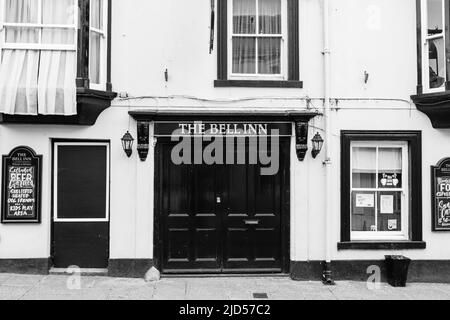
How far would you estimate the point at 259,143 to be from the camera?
8828 millimetres

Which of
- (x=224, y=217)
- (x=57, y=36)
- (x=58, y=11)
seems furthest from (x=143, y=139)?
(x=58, y=11)

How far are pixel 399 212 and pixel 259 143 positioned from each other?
315cm

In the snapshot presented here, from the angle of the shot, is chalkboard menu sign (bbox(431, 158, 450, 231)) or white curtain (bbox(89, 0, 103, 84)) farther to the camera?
chalkboard menu sign (bbox(431, 158, 450, 231))

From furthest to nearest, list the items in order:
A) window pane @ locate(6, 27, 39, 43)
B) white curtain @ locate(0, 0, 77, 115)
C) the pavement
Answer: window pane @ locate(6, 27, 39, 43) < white curtain @ locate(0, 0, 77, 115) < the pavement

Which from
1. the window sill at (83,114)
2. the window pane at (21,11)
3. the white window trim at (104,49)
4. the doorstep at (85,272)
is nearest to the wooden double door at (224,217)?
the doorstep at (85,272)

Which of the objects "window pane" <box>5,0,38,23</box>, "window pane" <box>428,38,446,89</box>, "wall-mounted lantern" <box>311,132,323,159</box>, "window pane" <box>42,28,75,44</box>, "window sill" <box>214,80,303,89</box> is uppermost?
"window pane" <box>5,0,38,23</box>

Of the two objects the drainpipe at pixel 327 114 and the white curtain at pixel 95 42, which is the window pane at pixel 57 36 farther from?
the drainpipe at pixel 327 114

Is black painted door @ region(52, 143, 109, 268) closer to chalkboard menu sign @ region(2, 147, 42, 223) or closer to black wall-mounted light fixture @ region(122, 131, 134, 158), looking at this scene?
chalkboard menu sign @ region(2, 147, 42, 223)

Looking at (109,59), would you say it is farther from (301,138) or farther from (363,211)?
(363,211)

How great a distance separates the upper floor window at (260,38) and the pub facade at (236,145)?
40 mm

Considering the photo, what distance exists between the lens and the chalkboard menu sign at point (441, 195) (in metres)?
8.83

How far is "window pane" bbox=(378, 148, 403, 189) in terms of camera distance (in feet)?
29.8

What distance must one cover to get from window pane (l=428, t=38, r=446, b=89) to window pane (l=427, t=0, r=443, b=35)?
0.74 feet

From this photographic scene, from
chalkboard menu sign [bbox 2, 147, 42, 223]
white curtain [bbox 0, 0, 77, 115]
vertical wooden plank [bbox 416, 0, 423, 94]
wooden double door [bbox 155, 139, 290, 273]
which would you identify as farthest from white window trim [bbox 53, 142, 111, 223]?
vertical wooden plank [bbox 416, 0, 423, 94]
